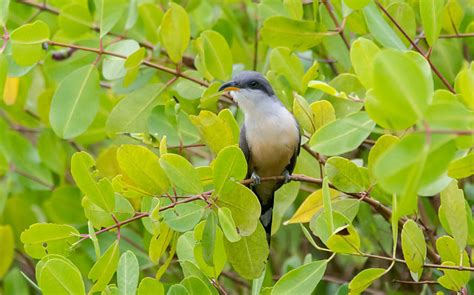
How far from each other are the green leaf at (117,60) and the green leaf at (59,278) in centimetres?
128

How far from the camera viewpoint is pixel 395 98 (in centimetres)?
182

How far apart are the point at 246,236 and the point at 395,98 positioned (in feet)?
4.59

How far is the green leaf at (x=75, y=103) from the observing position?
3.69 metres

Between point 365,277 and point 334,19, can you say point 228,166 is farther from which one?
point 334,19

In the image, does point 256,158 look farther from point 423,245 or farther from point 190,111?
point 423,245

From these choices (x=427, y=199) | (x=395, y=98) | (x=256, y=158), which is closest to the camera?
(x=395, y=98)

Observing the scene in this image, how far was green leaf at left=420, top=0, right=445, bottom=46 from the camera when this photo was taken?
3059 mm

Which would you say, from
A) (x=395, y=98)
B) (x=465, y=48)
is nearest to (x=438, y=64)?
(x=465, y=48)

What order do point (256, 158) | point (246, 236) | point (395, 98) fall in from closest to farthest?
point (395, 98)
point (246, 236)
point (256, 158)

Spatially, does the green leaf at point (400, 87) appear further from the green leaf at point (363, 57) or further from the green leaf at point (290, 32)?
the green leaf at point (290, 32)

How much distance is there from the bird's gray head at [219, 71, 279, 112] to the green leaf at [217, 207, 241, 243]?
1296 millimetres

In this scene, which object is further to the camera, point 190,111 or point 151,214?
point 190,111

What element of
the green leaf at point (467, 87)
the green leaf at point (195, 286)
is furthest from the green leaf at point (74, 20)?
the green leaf at point (467, 87)

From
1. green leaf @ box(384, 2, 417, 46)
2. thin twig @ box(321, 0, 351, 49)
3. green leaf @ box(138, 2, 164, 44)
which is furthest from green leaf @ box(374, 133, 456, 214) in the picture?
green leaf @ box(138, 2, 164, 44)
